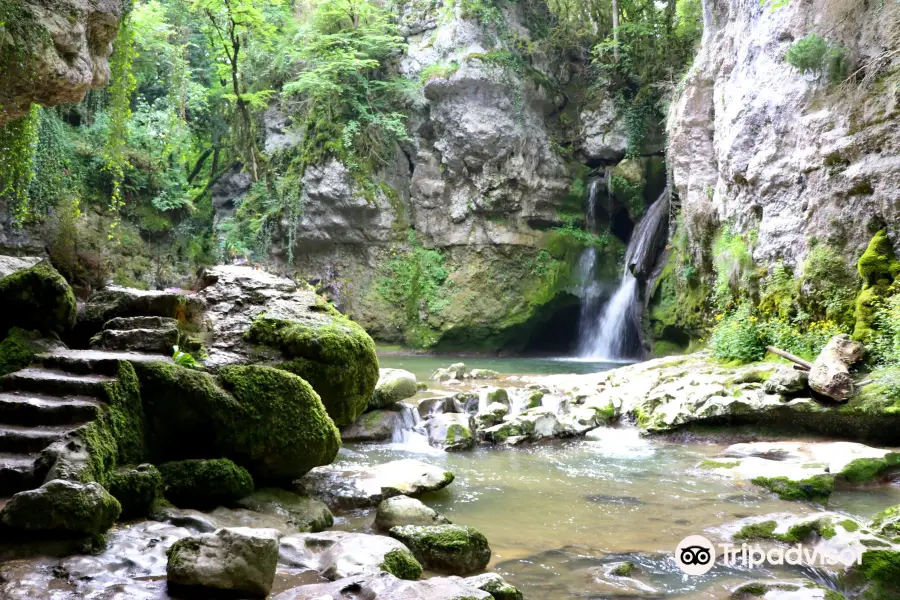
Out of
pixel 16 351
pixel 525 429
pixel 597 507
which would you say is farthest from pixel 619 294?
pixel 16 351

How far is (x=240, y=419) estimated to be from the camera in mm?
4840

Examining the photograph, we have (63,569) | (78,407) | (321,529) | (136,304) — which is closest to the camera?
(63,569)

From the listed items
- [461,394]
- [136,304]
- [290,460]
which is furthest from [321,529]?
[461,394]

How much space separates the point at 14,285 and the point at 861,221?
442 inches

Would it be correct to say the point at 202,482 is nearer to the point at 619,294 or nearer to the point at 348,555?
the point at 348,555

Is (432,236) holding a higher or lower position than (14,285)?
higher

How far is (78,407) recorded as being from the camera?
4.10 meters

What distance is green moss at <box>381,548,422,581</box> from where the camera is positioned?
12.3ft

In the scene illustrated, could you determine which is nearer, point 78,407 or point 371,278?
point 78,407

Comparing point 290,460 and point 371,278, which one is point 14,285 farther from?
point 371,278

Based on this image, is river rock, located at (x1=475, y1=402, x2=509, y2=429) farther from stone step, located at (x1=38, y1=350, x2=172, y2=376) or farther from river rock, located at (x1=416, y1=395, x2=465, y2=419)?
stone step, located at (x1=38, y1=350, x2=172, y2=376)

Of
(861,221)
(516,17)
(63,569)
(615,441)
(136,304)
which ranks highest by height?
(516,17)

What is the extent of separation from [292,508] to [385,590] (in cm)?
178

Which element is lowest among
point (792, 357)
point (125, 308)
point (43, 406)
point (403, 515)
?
point (403, 515)
